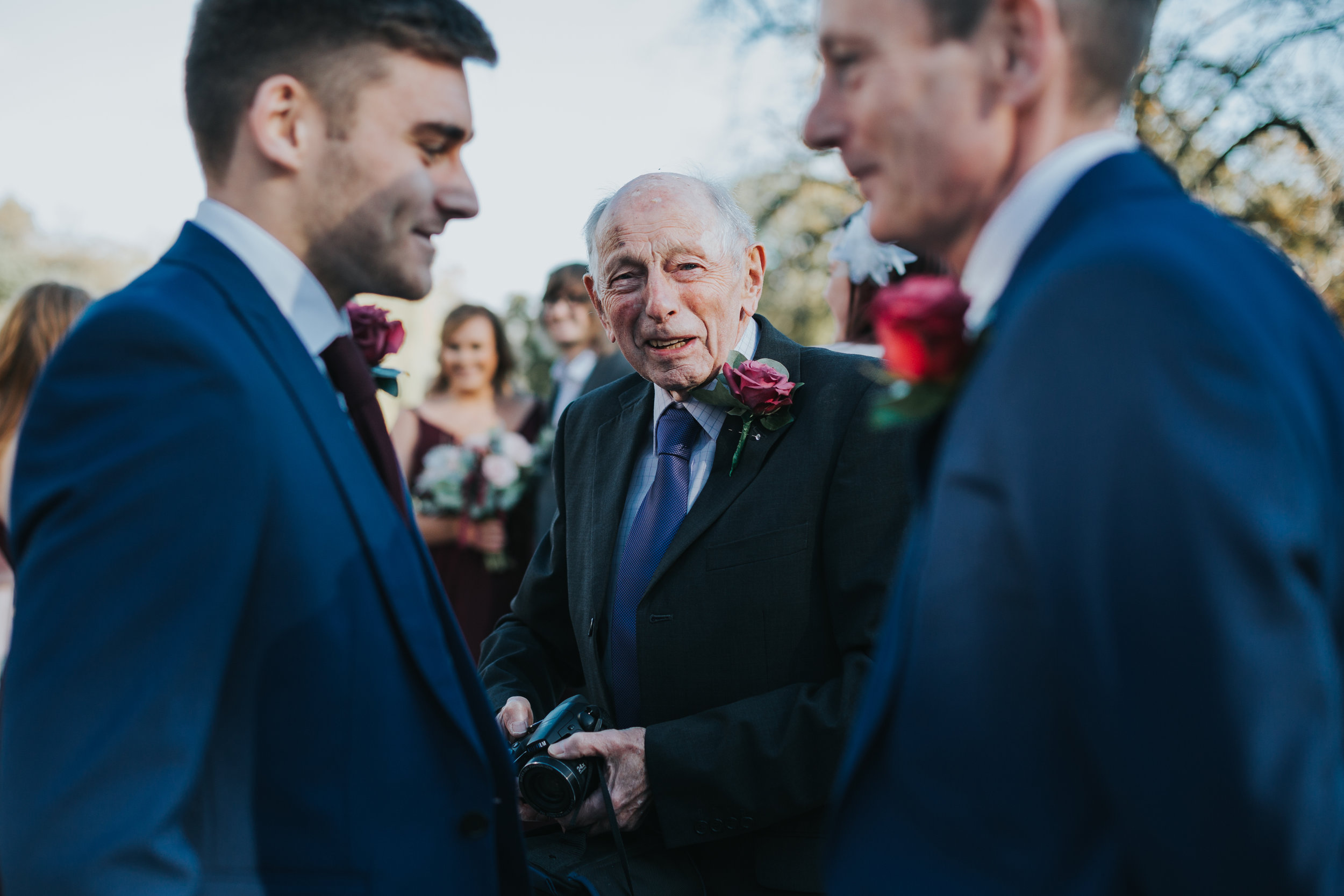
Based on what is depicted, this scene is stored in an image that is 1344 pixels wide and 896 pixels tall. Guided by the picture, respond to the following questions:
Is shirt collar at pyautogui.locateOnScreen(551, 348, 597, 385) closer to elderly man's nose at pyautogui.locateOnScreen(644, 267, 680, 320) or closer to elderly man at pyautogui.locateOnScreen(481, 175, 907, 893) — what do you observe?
elderly man at pyautogui.locateOnScreen(481, 175, 907, 893)

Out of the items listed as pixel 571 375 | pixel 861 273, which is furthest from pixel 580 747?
pixel 571 375

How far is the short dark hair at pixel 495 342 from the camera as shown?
21.3ft

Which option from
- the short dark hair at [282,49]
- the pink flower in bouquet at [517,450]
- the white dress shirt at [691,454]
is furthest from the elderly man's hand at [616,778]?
the pink flower in bouquet at [517,450]

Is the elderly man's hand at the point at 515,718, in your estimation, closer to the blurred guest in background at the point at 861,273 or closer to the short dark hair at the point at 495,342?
the blurred guest in background at the point at 861,273

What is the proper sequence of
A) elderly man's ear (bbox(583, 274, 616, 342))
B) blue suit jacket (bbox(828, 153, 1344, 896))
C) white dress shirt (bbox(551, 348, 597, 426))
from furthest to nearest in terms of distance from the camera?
white dress shirt (bbox(551, 348, 597, 426)), elderly man's ear (bbox(583, 274, 616, 342)), blue suit jacket (bbox(828, 153, 1344, 896))

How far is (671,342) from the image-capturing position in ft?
8.92

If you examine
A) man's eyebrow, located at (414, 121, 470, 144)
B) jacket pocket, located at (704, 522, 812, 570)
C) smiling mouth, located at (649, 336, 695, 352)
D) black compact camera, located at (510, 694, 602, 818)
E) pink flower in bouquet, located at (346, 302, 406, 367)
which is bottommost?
black compact camera, located at (510, 694, 602, 818)

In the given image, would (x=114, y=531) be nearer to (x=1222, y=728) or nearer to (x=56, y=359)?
(x=56, y=359)

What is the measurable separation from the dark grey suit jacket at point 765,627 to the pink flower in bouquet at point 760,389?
65mm

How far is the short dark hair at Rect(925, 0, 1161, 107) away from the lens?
1.20 meters

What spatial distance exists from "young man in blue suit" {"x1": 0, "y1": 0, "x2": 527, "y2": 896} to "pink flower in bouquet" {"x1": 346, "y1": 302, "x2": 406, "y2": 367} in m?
0.45

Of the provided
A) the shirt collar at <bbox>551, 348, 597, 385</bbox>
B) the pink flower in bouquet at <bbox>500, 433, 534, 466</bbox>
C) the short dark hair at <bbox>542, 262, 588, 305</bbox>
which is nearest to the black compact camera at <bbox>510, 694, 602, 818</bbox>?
the pink flower in bouquet at <bbox>500, 433, 534, 466</bbox>

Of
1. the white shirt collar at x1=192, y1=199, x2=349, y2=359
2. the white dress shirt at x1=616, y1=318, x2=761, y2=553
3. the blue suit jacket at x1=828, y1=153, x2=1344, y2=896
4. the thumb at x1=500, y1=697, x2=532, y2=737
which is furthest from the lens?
the white dress shirt at x1=616, y1=318, x2=761, y2=553

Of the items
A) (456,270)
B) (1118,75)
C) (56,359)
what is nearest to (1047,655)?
(1118,75)
